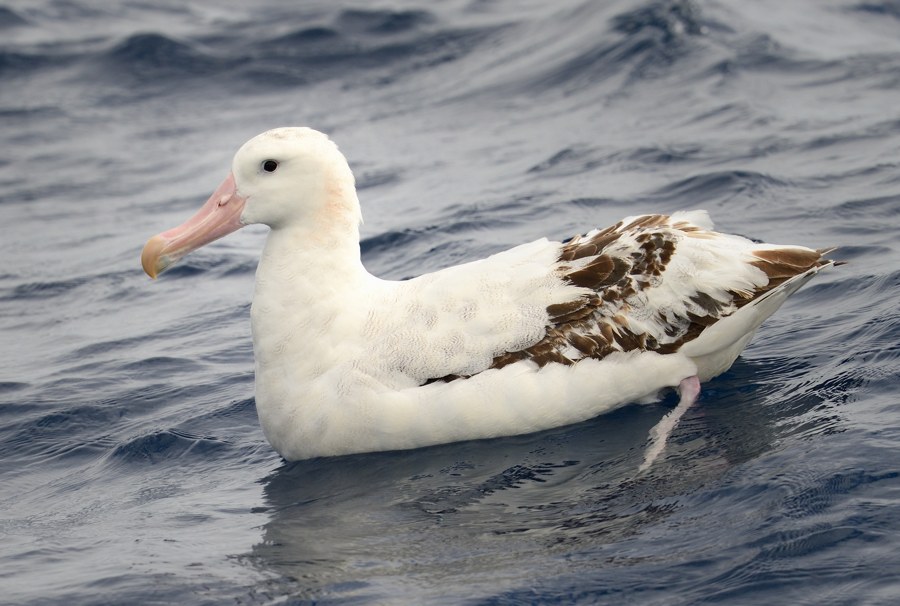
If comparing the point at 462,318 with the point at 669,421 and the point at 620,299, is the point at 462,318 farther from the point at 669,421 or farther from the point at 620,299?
the point at 669,421

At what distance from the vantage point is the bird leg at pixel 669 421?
6551 mm

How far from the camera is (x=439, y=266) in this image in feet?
34.7

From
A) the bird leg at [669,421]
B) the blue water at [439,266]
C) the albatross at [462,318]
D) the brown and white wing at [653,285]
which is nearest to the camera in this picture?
the blue water at [439,266]

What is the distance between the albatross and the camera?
22.4 ft

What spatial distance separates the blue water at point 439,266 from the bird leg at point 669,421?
87 millimetres

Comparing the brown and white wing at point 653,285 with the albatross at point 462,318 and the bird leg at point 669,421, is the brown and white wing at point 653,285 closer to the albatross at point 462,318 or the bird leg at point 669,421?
the albatross at point 462,318

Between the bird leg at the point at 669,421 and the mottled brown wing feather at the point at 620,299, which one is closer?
the bird leg at the point at 669,421

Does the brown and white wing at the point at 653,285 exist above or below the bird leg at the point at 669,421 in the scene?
above

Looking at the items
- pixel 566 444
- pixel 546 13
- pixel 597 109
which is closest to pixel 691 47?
pixel 597 109

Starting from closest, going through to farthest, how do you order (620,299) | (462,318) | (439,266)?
1. (462,318)
2. (620,299)
3. (439,266)

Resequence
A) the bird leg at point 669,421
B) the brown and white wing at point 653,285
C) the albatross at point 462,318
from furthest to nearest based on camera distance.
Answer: the brown and white wing at point 653,285
the albatross at point 462,318
the bird leg at point 669,421

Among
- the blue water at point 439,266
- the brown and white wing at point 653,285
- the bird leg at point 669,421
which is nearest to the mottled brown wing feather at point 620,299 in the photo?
the brown and white wing at point 653,285

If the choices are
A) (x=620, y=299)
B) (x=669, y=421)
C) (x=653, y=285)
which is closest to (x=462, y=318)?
(x=620, y=299)

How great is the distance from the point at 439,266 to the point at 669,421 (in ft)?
13.0
